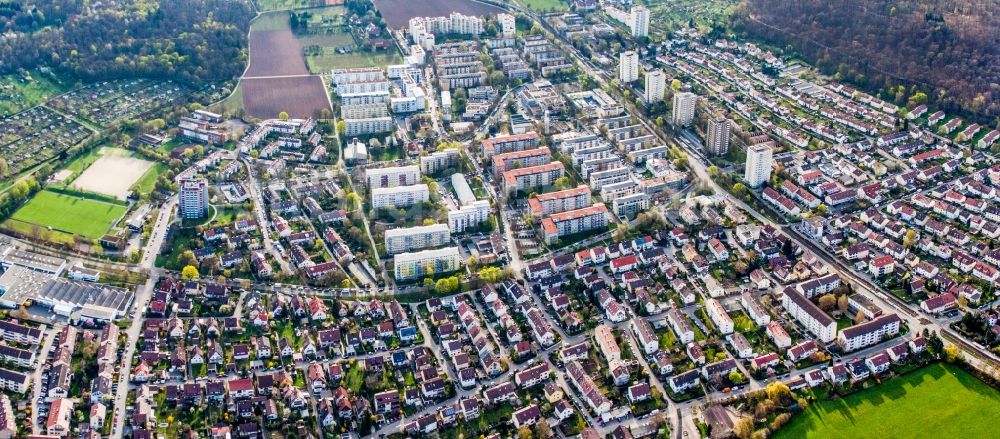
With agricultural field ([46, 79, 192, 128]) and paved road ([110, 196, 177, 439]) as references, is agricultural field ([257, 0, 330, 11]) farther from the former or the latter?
paved road ([110, 196, 177, 439])

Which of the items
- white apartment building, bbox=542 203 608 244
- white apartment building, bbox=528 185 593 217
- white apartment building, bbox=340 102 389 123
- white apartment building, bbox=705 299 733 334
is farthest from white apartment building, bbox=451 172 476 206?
white apartment building, bbox=705 299 733 334

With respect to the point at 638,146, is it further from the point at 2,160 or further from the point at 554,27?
the point at 2,160

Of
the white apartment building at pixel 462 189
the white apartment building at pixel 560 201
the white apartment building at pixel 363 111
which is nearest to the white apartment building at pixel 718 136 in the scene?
the white apartment building at pixel 560 201

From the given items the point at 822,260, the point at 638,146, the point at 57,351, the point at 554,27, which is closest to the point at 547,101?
the point at 638,146

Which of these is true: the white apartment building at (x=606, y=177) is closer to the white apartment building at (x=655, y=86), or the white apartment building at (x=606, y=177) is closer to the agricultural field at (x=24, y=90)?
the white apartment building at (x=655, y=86)

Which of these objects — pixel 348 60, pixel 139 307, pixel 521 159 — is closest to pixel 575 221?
pixel 521 159

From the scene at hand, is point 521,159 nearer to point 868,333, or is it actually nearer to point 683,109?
point 683,109
